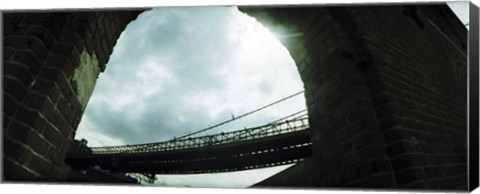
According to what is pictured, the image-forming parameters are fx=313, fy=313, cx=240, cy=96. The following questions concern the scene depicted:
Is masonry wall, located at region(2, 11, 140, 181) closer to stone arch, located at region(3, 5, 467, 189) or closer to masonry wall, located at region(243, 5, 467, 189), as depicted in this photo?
stone arch, located at region(3, 5, 467, 189)

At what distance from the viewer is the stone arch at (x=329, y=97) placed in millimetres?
1988

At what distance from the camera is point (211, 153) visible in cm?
2138

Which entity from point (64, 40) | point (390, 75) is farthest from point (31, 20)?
point (390, 75)

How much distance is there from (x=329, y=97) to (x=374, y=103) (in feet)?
1.20

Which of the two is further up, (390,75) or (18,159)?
(390,75)

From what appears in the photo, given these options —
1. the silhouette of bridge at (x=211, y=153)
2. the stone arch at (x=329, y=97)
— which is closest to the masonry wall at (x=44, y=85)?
the stone arch at (x=329, y=97)

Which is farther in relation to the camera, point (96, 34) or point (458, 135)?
point (96, 34)

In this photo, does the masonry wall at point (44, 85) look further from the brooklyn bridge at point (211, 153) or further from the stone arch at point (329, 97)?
the brooklyn bridge at point (211, 153)

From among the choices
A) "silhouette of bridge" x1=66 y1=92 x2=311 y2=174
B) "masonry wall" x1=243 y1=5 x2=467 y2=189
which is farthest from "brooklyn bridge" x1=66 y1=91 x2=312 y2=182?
"masonry wall" x1=243 y1=5 x2=467 y2=189

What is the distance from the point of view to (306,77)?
2832 millimetres

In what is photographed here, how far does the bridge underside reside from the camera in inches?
684

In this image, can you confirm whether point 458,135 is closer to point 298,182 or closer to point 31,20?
point 298,182

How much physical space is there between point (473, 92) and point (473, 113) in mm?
144

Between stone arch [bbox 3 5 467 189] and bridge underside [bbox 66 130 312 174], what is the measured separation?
43.8 ft
